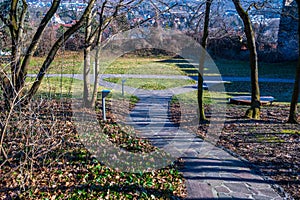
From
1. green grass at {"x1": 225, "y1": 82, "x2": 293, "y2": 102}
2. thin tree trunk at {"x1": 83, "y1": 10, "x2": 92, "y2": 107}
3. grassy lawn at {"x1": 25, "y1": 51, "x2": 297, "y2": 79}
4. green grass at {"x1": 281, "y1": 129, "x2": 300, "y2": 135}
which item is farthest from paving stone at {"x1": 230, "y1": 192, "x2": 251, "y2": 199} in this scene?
grassy lawn at {"x1": 25, "y1": 51, "x2": 297, "y2": 79}

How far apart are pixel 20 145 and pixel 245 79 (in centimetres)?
1440

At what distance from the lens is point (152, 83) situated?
14211 millimetres

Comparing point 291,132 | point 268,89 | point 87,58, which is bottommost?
point 291,132

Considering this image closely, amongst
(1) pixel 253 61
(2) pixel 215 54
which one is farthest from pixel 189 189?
(2) pixel 215 54

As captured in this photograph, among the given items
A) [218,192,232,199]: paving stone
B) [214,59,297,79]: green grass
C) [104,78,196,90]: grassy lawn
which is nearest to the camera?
[218,192,232,199]: paving stone

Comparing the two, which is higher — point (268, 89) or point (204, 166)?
point (268, 89)

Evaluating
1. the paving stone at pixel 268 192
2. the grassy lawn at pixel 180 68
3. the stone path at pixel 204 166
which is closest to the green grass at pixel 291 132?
the stone path at pixel 204 166

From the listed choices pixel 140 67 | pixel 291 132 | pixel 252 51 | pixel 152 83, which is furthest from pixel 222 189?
pixel 140 67

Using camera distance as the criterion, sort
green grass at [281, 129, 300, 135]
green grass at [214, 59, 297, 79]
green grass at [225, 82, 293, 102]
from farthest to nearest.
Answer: green grass at [214, 59, 297, 79] → green grass at [225, 82, 293, 102] → green grass at [281, 129, 300, 135]

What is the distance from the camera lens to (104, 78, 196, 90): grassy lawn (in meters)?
13.3

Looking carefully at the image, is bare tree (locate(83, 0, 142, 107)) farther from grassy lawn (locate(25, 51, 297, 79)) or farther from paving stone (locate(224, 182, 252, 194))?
grassy lawn (locate(25, 51, 297, 79))

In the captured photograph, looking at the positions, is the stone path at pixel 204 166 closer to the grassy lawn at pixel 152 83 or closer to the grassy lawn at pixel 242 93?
the grassy lawn at pixel 242 93

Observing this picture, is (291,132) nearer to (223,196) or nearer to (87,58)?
(223,196)

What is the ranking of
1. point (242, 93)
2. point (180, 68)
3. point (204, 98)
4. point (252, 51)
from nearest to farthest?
point (252, 51)
point (204, 98)
point (242, 93)
point (180, 68)
